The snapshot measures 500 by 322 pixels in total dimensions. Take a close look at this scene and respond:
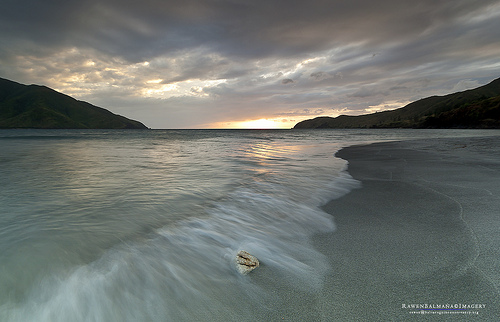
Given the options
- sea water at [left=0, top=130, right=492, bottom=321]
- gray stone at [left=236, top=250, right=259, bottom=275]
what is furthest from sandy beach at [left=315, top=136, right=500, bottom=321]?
gray stone at [left=236, top=250, right=259, bottom=275]

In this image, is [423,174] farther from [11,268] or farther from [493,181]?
[11,268]

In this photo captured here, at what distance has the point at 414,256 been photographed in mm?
2744

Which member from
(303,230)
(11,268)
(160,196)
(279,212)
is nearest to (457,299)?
(303,230)

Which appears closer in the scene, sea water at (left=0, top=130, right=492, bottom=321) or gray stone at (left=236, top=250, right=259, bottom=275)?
sea water at (left=0, top=130, right=492, bottom=321)

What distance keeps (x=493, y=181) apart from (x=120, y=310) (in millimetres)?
8675

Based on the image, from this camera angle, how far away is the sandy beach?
6.48 ft

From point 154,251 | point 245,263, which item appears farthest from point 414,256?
point 154,251

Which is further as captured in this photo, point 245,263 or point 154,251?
point 154,251

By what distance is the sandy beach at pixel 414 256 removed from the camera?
77.8 inches

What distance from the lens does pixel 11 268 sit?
276cm

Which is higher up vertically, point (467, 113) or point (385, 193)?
point (467, 113)

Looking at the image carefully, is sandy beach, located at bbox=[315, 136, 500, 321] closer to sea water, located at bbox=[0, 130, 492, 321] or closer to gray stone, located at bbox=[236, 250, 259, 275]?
sea water, located at bbox=[0, 130, 492, 321]

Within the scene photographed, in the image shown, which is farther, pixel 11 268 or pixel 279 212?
pixel 279 212

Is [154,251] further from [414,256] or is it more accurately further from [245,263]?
[414,256]
